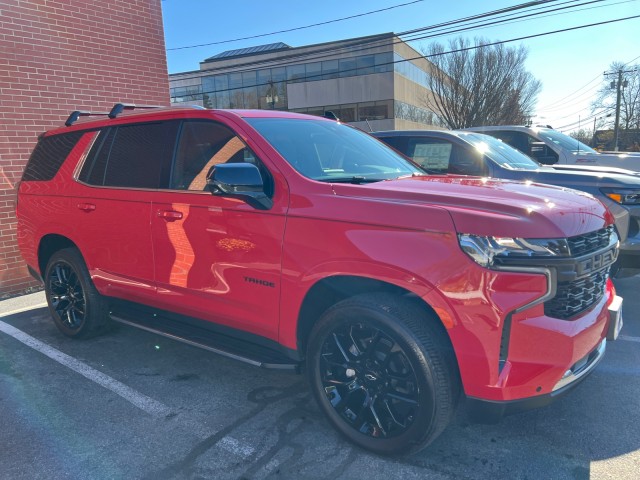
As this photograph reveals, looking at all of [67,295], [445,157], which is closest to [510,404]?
[67,295]

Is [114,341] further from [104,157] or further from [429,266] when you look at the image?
[429,266]

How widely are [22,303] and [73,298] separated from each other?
2.13 m

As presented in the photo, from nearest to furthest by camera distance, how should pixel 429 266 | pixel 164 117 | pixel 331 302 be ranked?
1. pixel 429 266
2. pixel 331 302
3. pixel 164 117

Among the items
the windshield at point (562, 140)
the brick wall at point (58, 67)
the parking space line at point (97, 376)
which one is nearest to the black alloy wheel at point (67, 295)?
the parking space line at point (97, 376)

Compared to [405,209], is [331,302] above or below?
below

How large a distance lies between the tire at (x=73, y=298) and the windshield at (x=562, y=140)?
7124 mm

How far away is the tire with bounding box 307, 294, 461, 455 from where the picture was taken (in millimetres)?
2404

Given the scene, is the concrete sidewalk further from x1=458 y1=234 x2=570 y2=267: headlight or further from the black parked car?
x1=458 y1=234 x2=570 y2=267: headlight

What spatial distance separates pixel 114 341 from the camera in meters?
4.57

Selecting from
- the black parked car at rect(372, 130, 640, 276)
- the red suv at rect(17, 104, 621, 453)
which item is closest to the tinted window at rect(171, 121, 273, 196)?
the red suv at rect(17, 104, 621, 453)

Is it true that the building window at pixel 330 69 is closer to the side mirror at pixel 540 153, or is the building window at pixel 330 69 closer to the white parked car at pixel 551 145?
the white parked car at pixel 551 145

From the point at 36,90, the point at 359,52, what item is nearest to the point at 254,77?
the point at 359,52

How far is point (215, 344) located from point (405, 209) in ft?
5.27

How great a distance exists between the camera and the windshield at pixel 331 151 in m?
3.10
